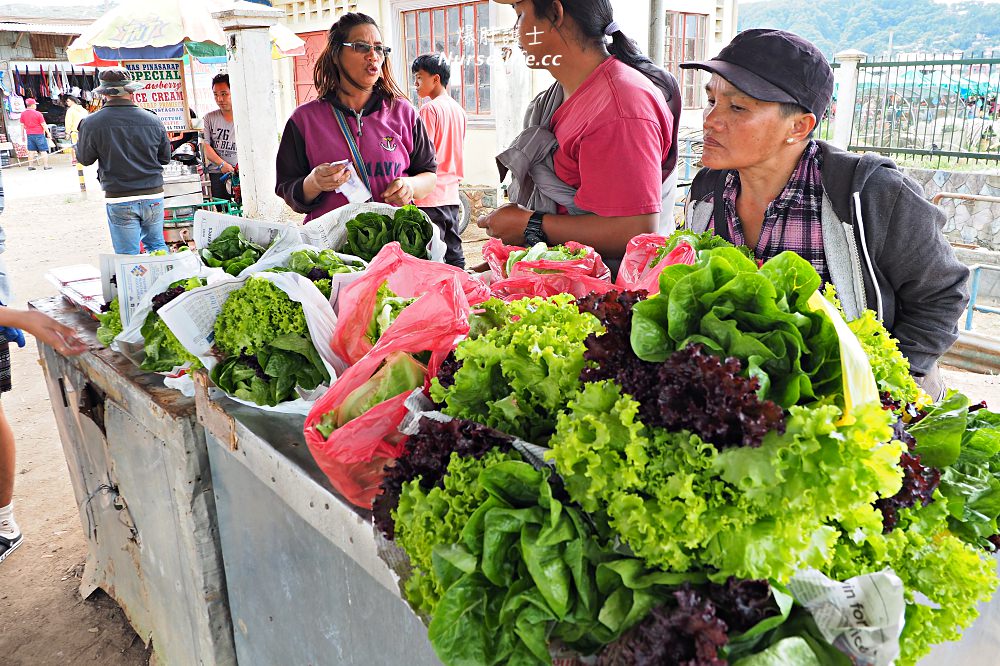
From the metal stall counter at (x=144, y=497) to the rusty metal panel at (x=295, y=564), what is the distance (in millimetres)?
67

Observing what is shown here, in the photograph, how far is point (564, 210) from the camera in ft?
9.05

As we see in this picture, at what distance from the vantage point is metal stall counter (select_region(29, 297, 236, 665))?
2.23m

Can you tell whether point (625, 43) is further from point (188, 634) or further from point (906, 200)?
point (188, 634)

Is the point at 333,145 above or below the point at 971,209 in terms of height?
above

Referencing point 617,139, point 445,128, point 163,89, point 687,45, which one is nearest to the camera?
point 617,139

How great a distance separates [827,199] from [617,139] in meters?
0.70

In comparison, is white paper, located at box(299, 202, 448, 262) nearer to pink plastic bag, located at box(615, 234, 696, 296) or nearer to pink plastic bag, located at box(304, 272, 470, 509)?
pink plastic bag, located at box(615, 234, 696, 296)

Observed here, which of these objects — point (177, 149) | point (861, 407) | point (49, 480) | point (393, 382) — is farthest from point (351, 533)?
point (177, 149)

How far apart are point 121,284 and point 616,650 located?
209cm

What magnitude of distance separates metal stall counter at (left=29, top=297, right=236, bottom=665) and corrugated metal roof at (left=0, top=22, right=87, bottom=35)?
2521 cm

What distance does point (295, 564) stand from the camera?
185cm

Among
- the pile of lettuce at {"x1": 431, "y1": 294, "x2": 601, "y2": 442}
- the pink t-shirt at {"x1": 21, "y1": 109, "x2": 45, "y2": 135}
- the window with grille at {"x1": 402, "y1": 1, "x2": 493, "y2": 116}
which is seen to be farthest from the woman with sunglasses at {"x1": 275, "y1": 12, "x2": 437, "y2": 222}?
the pink t-shirt at {"x1": 21, "y1": 109, "x2": 45, "y2": 135}

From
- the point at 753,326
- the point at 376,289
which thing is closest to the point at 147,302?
the point at 376,289
